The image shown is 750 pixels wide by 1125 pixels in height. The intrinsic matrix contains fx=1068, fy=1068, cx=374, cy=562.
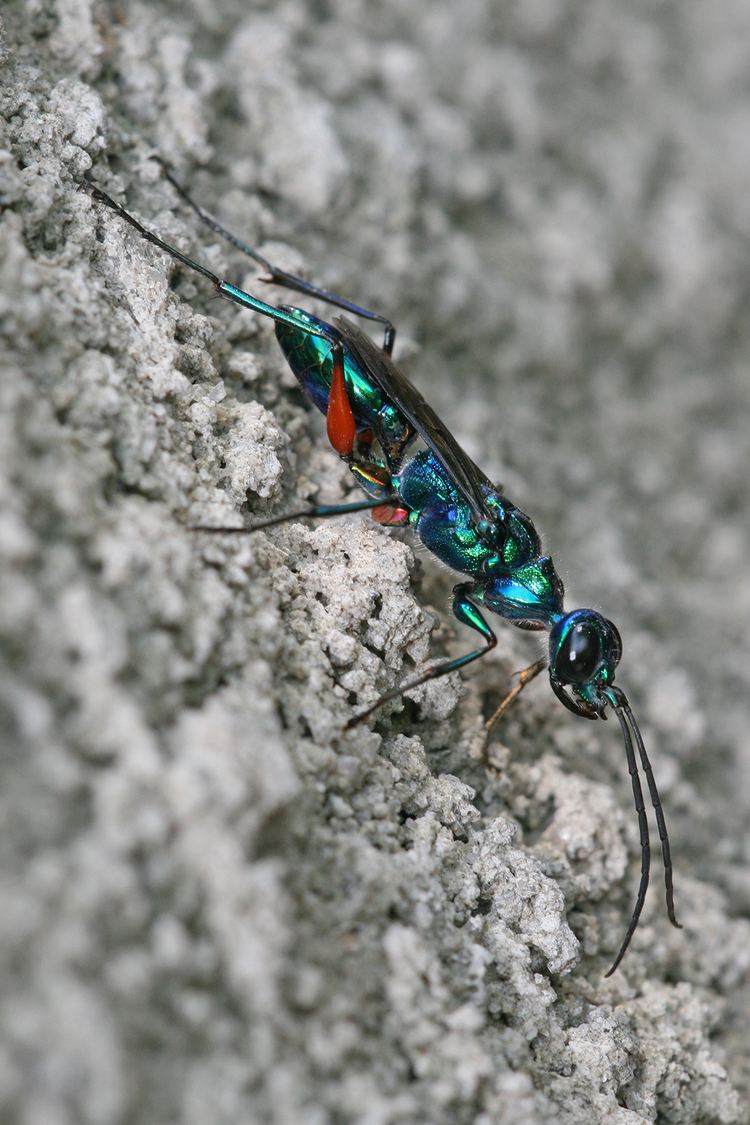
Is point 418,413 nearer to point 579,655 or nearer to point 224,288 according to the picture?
point 224,288

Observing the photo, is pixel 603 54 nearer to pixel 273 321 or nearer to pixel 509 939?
pixel 273 321

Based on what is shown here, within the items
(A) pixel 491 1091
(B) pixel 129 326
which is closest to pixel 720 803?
(A) pixel 491 1091

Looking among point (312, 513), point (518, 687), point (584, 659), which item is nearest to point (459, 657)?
point (518, 687)

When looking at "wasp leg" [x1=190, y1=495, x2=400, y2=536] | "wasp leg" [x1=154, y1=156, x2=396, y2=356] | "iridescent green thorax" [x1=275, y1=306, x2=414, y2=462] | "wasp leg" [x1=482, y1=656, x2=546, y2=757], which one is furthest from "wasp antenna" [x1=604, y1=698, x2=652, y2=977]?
"wasp leg" [x1=154, y1=156, x2=396, y2=356]

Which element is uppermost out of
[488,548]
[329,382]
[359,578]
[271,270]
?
[271,270]

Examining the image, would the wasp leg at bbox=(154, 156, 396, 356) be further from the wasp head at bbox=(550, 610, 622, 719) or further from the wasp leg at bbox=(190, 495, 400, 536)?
the wasp head at bbox=(550, 610, 622, 719)

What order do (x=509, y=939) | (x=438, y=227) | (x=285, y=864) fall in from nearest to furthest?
(x=285, y=864) < (x=509, y=939) < (x=438, y=227)

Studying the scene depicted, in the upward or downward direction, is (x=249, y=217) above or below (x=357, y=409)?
above

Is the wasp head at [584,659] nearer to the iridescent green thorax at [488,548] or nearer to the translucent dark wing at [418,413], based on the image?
the iridescent green thorax at [488,548]
